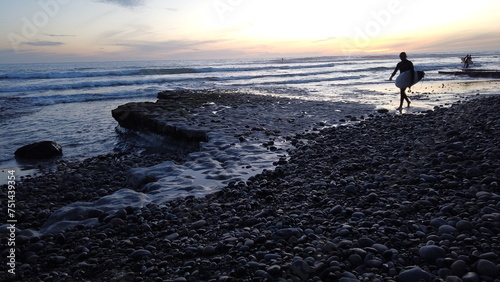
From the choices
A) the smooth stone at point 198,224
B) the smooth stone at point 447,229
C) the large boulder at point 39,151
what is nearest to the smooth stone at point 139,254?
the smooth stone at point 198,224

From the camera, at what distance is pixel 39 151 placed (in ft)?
32.3

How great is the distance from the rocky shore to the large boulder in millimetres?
3310

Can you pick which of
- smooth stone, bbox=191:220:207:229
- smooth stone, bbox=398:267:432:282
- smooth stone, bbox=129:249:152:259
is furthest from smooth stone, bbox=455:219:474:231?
smooth stone, bbox=129:249:152:259

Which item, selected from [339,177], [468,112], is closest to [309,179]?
[339,177]

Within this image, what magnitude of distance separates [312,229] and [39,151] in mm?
9193

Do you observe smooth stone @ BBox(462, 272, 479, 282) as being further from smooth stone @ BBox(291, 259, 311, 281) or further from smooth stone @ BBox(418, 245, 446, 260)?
smooth stone @ BBox(291, 259, 311, 281)

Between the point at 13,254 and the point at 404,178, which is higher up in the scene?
the point at 404,178

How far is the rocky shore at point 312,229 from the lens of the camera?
3.07m

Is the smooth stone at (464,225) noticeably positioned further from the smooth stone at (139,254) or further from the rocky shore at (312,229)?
the smooth stone at (139,254)

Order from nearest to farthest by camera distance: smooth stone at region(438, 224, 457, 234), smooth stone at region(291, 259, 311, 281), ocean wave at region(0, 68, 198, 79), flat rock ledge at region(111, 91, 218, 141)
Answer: smooth stone at region(291, 259, 311, 281), smooth stone at region(438, 224, 457, 234), flat rock ledge at region(111, 91, 218, 141), ocean wave at region(0, 68, 198, 79)

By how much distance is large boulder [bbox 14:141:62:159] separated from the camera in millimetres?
9820

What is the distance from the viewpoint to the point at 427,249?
311 centimetres

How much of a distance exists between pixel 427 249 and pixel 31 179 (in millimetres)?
8320

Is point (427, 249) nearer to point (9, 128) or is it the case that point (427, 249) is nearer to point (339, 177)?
point (339, 177)
